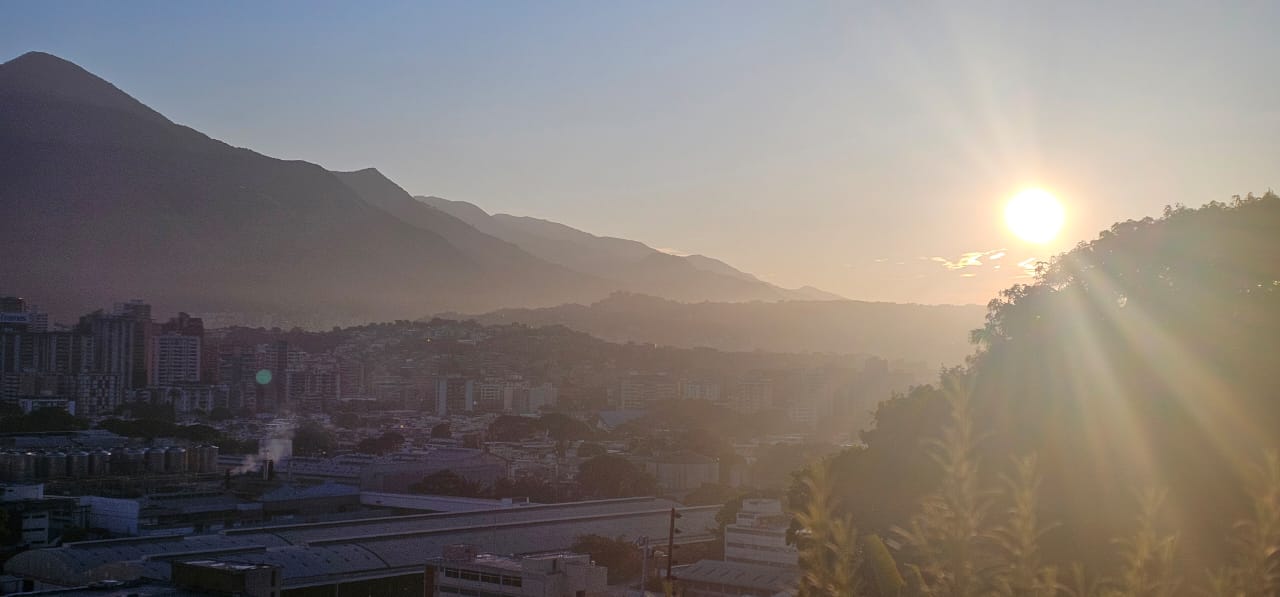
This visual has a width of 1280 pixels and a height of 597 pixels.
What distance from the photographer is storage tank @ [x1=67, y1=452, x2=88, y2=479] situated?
79.2ft

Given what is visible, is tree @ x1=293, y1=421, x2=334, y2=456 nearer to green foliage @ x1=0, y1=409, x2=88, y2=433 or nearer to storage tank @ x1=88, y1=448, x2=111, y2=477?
green foliage @ x1=0, y1=409, x2=88, y2=433

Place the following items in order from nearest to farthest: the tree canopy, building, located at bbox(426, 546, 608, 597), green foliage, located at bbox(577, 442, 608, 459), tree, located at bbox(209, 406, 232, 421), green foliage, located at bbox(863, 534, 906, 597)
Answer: green foliage, located at bbox(863, 534, 906, 597)
the tree canopy
building, located at bbox(426, 546, 608, 597)
green foliage, located at bbox(577, 442, 608, 459)
tree, located at bbox(209, 406, 232, 421)

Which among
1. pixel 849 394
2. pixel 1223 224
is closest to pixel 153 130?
pixel 849 394

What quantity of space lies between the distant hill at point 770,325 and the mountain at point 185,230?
13890 mm

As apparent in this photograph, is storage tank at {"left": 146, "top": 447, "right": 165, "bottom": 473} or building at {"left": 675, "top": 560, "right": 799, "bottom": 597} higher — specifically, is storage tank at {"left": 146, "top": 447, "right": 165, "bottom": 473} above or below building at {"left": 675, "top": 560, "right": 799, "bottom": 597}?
above

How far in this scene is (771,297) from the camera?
364ft

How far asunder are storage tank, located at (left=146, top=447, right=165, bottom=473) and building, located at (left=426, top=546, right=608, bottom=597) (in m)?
14.7

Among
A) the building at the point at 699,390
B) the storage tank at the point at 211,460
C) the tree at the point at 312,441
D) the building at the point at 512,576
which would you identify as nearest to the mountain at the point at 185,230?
the building at the point at 699,390

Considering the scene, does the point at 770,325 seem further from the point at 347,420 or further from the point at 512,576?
the point at 512,576

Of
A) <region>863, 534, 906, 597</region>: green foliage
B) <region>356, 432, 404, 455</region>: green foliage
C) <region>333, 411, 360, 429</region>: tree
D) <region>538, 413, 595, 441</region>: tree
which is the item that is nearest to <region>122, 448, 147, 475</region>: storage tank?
<region>356, 432, 404, 455</region>: green foliage

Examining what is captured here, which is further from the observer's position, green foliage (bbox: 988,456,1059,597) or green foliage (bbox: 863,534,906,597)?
green foliage (bbox: 863,534,906,597)

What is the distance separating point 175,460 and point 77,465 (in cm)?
192

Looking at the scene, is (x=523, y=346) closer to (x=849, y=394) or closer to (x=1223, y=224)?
(x=849, y=394)

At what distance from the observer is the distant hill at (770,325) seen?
233 ft
